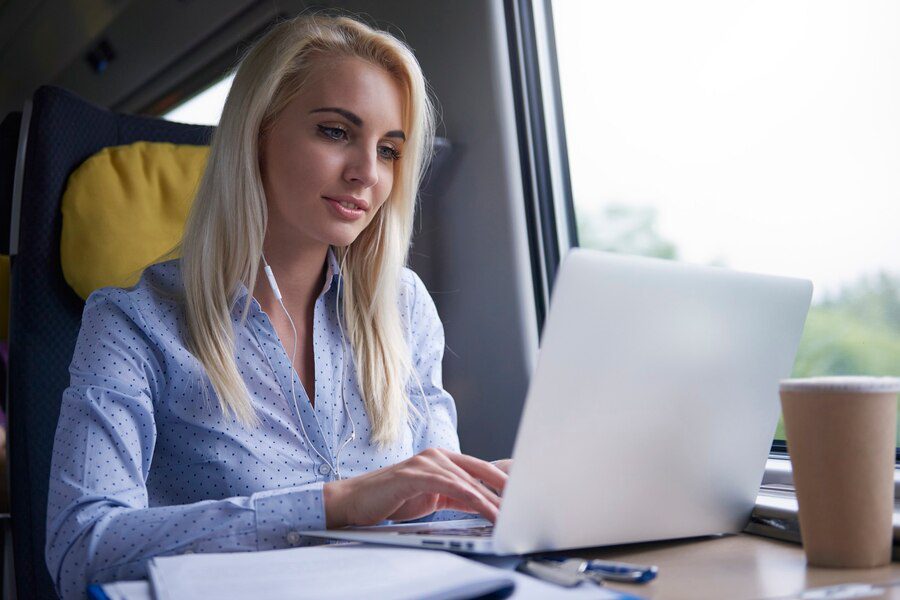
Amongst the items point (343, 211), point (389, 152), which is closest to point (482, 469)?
point (343, 211)

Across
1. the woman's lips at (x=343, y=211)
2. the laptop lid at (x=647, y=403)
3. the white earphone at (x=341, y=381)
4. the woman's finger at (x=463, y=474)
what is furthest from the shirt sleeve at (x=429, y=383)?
the laptop lid at (x=647, y=403)

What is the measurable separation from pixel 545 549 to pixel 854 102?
2.92 ft

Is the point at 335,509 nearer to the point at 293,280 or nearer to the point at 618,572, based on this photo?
the point at 618,572

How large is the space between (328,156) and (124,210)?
0.41 metres

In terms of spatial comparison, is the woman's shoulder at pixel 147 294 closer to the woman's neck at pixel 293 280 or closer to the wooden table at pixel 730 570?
the woman's neck at pixel 293 280

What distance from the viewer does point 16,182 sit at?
137cm

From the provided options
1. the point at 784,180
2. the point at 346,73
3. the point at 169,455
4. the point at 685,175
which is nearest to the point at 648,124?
the point at 685,175

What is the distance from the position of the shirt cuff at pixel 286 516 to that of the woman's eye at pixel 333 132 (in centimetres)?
58

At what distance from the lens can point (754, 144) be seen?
1438mm

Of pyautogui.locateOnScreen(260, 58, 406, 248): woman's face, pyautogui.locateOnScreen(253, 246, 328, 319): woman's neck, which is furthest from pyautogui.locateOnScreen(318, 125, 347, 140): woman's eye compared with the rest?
pyautogui.locateOnScreen(253, 246, 328, 319): woman's neck

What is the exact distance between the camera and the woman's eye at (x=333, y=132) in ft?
4.18

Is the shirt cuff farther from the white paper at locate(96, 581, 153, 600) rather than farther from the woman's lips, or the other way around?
the woman's lips

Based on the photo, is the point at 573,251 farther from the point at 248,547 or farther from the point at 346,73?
the point at 346,73

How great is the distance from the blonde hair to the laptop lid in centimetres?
55
